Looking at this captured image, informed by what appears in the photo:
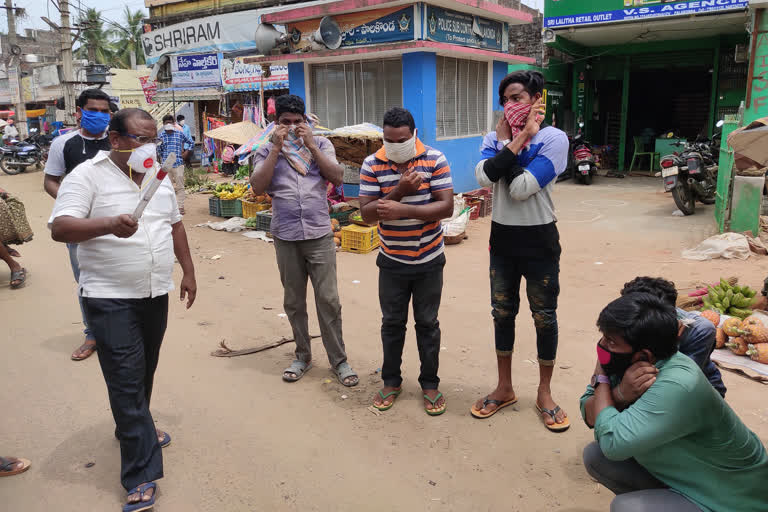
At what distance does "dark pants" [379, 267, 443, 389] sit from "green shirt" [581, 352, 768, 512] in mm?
1582

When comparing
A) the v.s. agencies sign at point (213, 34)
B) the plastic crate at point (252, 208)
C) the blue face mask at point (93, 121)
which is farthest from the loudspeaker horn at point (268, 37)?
the blue face mask at point (93, 121)

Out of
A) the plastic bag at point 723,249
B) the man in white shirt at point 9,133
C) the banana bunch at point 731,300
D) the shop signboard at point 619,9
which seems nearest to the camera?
the banana bunch at point 731,300

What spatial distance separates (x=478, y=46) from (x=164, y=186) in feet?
29.7

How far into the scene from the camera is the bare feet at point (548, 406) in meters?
3.29

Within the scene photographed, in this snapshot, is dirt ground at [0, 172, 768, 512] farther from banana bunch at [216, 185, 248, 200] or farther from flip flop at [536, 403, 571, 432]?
banana bunch at [216, 185, 248, 200]

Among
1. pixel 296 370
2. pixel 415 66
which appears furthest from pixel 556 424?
pixel 415 66

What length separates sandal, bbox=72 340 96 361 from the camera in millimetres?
4398

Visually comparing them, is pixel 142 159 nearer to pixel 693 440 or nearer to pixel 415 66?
pixel 693 440

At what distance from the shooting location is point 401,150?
3.28 meters

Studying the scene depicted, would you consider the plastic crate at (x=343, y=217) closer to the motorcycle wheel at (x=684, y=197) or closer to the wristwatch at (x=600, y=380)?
the motorcycle wheel at (x=684, y=197)

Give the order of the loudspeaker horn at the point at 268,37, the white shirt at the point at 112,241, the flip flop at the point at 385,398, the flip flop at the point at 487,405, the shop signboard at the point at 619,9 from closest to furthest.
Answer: the white shirt at the point at 112,241 → the flip flop at the point at 487,405 → the flip flop at the point at 385,398 → the loudspeaker horn at the point at 268,37 → the shop signboard at the point at 619,9

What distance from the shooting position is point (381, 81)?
10.3 metres

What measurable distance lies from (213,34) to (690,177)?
46.3ft

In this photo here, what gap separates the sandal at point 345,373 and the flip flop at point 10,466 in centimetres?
186
